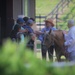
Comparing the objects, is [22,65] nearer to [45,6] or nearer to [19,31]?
[19,31]

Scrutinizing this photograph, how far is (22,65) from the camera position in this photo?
198 cm

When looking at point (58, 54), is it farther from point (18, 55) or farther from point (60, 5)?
point (60, 5)

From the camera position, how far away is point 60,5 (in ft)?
97.0

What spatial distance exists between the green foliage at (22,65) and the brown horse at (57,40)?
7.37m

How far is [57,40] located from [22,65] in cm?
775

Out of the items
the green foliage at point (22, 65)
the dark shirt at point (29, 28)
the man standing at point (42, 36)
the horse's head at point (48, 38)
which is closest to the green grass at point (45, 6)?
the man standing at point (42, 36)

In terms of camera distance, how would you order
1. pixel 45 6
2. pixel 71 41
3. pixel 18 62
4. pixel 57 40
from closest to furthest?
Answer: pixel 18 62, pixel 71 41, pixel 57 40, pixel 45 6

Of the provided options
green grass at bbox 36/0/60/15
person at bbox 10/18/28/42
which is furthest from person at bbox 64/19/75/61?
green grass at bbox 36/0/60/15

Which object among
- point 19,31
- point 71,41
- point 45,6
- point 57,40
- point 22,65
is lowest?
point 57,40

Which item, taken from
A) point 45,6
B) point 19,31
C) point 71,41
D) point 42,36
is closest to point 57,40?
point 42,36

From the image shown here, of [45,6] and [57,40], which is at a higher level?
[45,6]

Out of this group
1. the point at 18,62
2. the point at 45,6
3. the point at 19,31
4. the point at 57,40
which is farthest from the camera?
the point at 45,6

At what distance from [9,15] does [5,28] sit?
1.55ft

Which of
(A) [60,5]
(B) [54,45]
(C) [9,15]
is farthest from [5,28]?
(A) [60,5]
